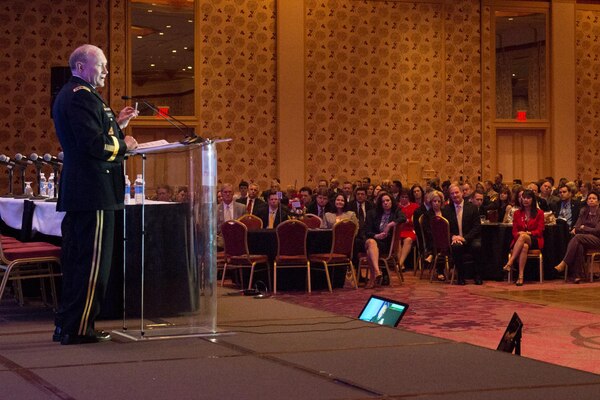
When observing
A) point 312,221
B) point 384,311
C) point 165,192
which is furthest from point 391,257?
point 165,192

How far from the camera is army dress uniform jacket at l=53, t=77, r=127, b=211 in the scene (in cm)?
490

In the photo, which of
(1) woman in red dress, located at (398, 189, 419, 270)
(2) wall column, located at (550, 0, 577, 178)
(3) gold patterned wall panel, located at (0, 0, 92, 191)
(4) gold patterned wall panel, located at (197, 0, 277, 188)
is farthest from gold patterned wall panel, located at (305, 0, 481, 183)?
(1) woman in red dress, located at (398, 189, 419, 270)

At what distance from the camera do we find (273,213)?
40.9 feet

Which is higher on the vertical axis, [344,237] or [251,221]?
[251,221]

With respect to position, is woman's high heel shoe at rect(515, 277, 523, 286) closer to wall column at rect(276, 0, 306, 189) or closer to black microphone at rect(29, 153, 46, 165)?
black microphone at rect(29, 153, 46, 165)

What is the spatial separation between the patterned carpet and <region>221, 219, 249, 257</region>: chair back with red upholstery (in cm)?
68

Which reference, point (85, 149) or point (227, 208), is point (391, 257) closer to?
point (227, 208)

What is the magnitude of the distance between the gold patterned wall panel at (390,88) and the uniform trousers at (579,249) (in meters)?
6.80

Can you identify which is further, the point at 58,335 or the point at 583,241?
the point at 583,241

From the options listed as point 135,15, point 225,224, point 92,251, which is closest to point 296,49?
point 135,15

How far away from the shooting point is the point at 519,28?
64.8ft

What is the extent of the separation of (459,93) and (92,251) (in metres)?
15.0

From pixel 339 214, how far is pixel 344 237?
3.33 feet

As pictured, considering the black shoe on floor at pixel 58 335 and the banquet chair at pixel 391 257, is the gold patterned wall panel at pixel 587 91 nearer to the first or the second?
the banquet chair at pixel 391 257
